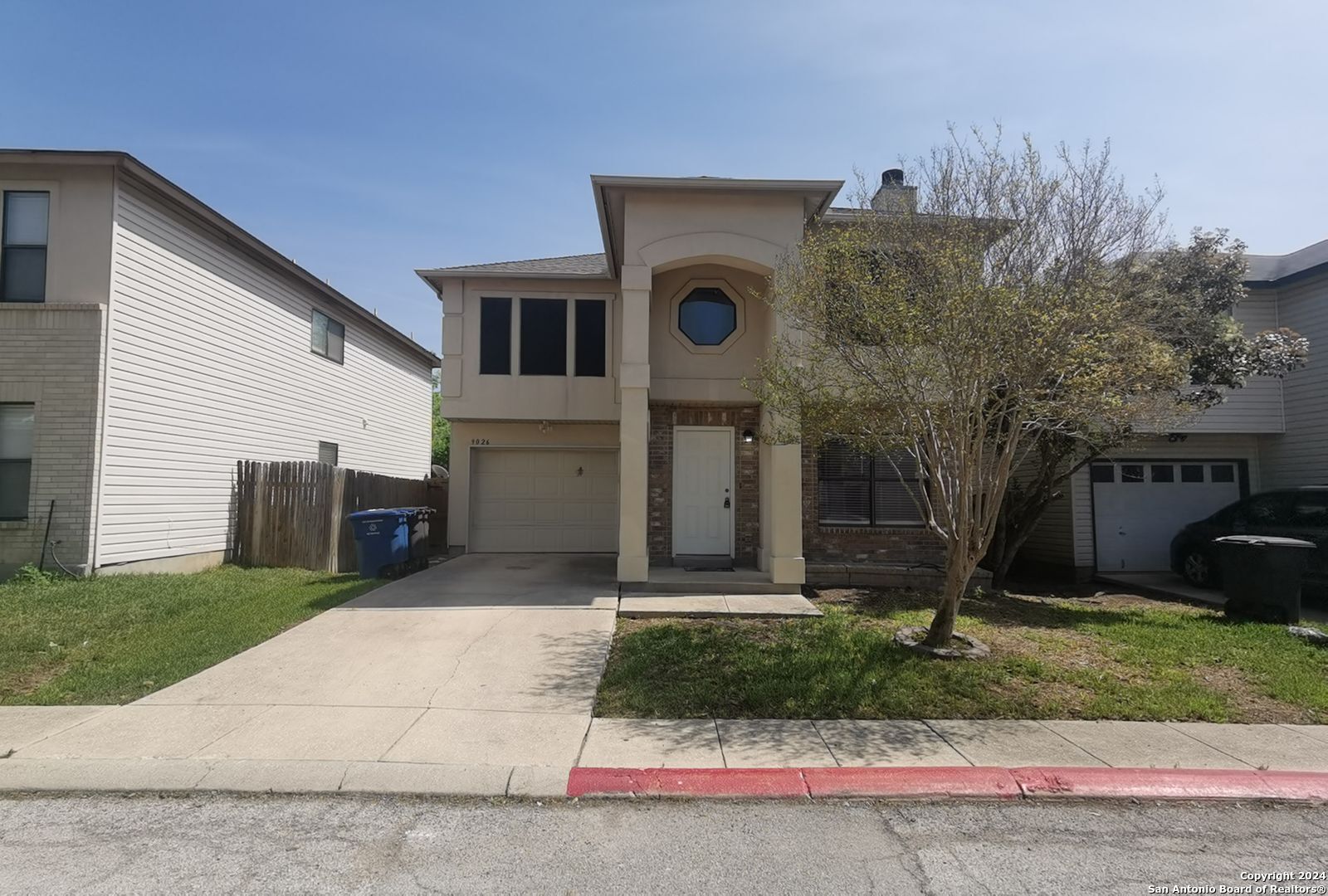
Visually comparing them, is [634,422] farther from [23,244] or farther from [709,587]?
[23,244]

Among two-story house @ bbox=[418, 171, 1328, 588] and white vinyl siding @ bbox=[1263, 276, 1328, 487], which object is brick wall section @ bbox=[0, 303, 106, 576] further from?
white vinyl siding @ bbox=[1263, 276, 1328, 487]

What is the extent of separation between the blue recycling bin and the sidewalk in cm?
547

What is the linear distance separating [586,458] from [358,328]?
7.86 m

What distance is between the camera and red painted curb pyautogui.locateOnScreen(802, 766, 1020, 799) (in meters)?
4.44

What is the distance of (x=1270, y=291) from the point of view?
45.7 feet

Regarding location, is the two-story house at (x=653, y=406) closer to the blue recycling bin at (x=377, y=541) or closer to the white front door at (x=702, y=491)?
the white front door at (x=702, y=491)

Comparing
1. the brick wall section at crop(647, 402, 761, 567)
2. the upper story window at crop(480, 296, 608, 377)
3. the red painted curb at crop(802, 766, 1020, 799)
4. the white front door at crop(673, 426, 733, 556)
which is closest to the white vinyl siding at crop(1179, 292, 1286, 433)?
the brick wall section at crop(647, 402, 761, 567)

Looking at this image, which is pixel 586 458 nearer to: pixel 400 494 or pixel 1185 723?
pixel 400 494

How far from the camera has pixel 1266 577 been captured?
8836 millimetres

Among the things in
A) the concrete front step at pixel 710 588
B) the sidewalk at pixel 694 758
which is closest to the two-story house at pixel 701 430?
the concrete front step at pixel 710 588

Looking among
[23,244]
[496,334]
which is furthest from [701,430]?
[23,244]

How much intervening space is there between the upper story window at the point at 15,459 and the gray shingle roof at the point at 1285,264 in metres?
20.0

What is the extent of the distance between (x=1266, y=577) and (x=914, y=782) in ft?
23.5

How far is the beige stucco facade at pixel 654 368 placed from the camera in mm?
10281
